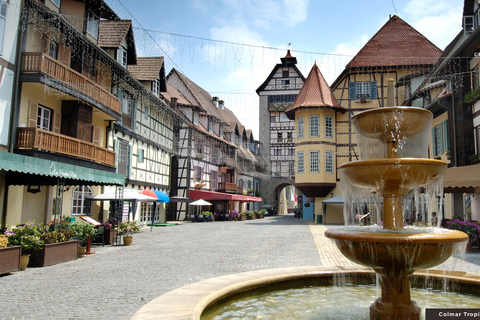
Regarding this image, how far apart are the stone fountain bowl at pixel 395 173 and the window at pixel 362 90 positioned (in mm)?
27846

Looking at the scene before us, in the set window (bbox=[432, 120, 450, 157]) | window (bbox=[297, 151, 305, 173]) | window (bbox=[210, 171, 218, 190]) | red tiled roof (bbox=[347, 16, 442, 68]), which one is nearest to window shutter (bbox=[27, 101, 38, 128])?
window (bbox=[432, 120, 450, 157])

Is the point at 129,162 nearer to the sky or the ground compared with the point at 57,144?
nearer to the sky

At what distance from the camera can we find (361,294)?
22.7 ft

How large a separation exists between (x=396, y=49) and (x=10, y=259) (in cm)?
3138

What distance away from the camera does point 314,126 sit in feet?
104

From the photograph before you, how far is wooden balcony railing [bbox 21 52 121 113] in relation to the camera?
14.7 meters

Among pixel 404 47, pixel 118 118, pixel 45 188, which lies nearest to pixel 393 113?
pixel 45 188

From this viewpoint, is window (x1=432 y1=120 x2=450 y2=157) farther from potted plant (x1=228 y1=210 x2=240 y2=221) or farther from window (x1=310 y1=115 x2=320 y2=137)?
potted plant (x1=228 y1=210 x2=240 y2=221)

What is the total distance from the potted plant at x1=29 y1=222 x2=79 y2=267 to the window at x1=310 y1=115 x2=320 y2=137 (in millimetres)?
22906

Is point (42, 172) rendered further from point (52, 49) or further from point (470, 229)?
point (470, 229)

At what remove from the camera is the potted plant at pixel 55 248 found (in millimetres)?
10109

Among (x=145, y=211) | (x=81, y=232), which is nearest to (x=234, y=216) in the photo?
(x=145, y=211)

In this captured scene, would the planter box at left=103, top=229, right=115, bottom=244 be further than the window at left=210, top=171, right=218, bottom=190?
No

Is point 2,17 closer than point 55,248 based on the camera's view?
No
